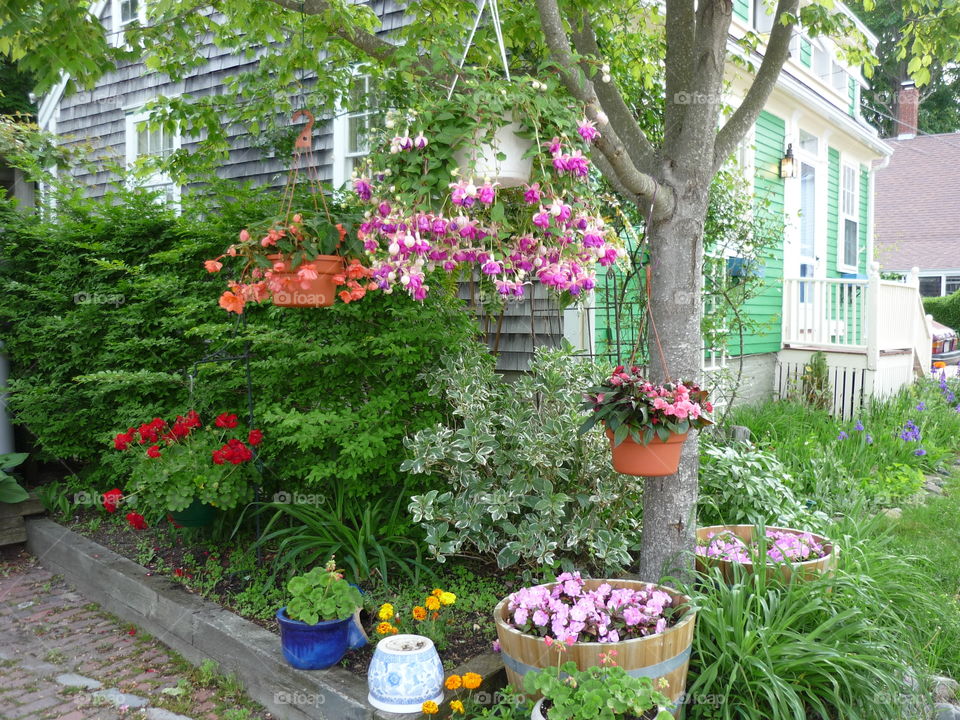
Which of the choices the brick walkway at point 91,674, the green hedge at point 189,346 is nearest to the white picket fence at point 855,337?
the green hedge at point 189,346

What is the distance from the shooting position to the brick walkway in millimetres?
3074

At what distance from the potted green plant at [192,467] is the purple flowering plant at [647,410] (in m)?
1.92

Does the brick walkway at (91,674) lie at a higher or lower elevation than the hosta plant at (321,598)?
lower

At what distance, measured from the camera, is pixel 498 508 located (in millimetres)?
3402

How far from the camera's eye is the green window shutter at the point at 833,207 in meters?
11.2

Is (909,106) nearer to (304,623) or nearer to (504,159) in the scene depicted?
(504,159)

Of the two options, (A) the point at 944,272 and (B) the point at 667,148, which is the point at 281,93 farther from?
(A) the point at 944,272

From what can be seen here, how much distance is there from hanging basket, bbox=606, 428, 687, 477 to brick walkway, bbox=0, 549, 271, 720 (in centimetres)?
183

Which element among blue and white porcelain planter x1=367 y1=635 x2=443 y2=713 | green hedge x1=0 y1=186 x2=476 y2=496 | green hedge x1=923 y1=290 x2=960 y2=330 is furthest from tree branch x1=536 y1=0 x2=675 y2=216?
green hedge x1=923 y1=290 x2=960 y2=330

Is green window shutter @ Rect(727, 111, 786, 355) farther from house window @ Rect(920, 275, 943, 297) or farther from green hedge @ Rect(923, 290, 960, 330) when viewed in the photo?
house window @ Rect(920, 275, 943, 297)

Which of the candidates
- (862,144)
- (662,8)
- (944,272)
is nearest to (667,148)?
(662,8)

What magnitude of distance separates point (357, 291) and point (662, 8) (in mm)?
5292

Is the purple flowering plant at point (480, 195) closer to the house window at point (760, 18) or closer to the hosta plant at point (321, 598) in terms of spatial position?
the hosta plant at point (321, 598)

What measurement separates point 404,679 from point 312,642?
0.49 meters
